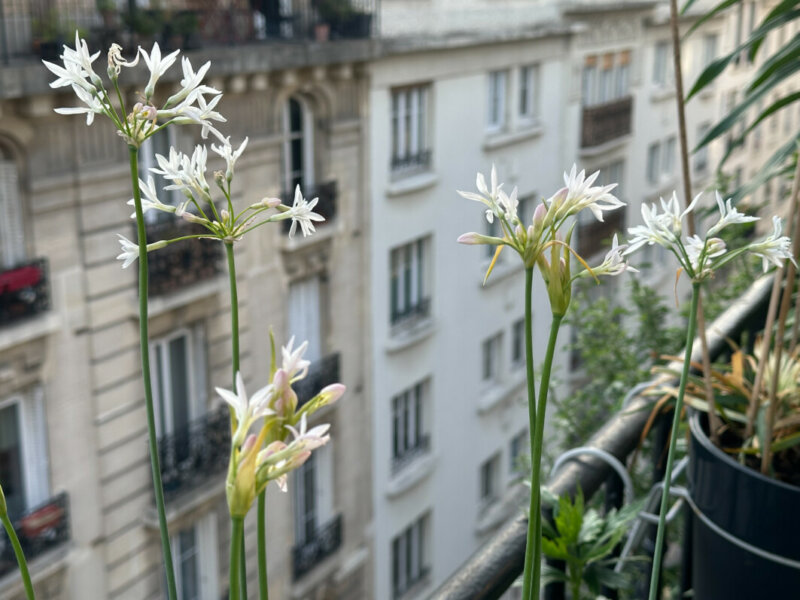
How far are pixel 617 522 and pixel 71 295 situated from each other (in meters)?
5.01

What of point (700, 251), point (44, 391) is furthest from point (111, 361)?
point (700, 251)

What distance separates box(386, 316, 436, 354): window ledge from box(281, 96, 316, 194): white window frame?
1.61 meters

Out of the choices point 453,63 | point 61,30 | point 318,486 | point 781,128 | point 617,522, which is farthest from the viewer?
point 781,128

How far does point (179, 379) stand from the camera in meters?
6.39

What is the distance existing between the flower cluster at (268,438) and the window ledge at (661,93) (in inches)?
538

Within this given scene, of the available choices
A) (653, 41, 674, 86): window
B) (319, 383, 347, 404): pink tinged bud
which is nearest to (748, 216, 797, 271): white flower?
(319, 383, 347, 404): pink tinged bud

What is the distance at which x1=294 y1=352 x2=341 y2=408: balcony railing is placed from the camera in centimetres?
729

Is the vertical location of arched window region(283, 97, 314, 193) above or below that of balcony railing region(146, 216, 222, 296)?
above

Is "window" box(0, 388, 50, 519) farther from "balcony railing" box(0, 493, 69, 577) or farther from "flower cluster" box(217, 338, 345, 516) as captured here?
"flower cluster" box(217, 338, 345, 516)

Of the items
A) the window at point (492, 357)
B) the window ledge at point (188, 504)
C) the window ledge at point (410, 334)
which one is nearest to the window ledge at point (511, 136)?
the window ledge at point (410, 334)

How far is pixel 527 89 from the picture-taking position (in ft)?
33.5

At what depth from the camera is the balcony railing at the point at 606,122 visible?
11320mm

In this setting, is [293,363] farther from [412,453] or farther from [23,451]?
[412,453]

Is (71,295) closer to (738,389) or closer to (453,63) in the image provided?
(453,63)
